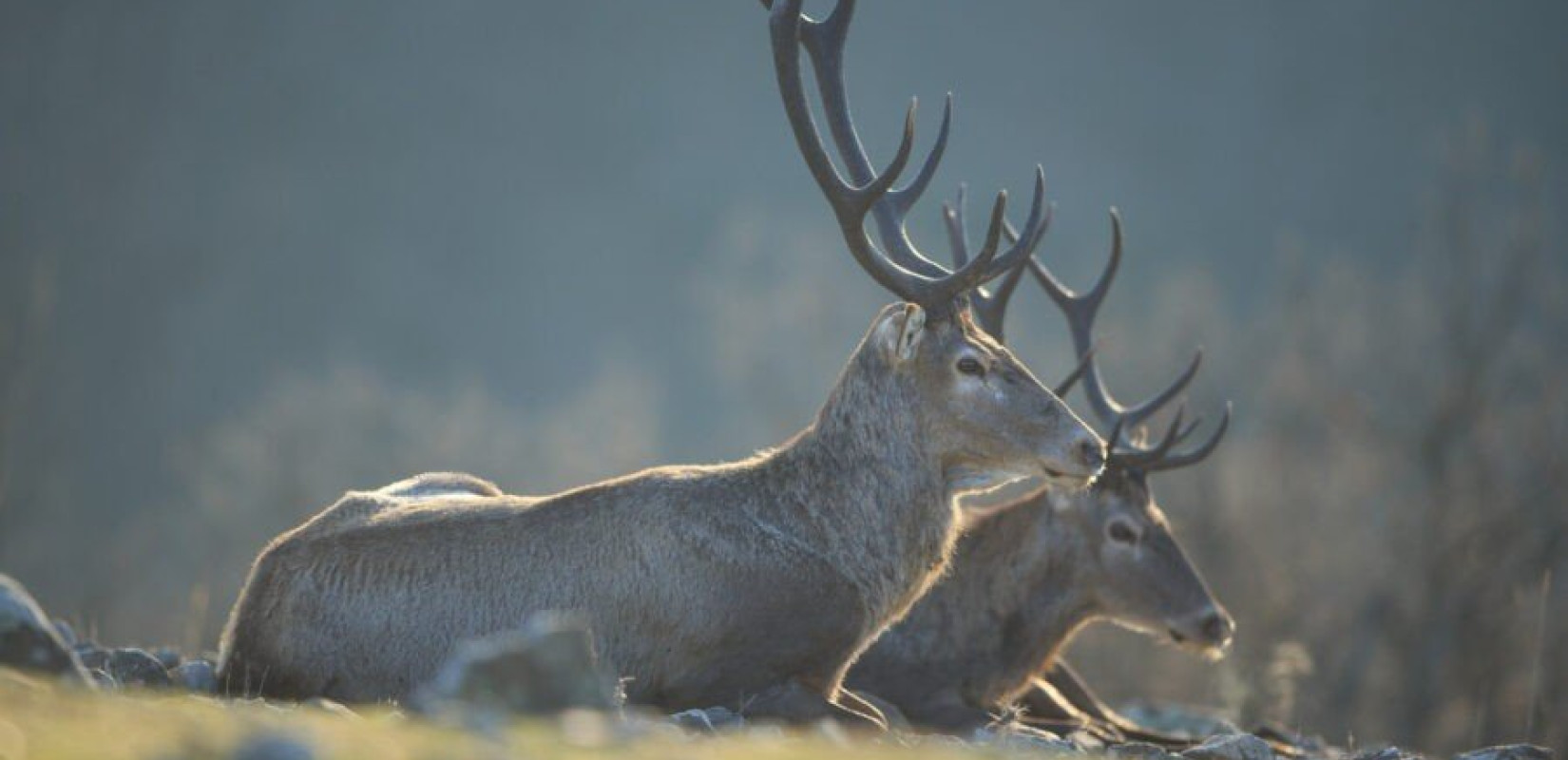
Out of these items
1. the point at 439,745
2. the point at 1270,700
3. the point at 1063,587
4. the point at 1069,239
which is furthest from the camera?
the point at 1069,239

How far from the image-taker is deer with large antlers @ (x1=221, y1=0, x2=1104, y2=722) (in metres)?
8.41

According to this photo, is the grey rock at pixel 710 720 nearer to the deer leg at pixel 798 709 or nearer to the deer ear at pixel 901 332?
the deer leg at pixel 798 709

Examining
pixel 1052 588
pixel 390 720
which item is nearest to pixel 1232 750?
pixel 1052 588

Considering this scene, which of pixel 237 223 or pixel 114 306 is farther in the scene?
pixel 237 223

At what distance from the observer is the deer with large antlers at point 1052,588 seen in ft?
37.0

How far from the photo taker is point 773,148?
150125mm

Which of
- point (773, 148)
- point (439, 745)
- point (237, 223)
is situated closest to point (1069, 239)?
point (773, 148)

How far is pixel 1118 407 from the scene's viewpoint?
12.9m

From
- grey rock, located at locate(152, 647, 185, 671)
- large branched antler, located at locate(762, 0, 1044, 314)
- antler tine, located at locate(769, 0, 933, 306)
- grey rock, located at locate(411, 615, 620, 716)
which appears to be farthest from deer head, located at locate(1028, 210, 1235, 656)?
grey rock, located at locate(411, 615, 620, 716)

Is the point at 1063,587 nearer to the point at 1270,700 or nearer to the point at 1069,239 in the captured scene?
the point at 1270,700

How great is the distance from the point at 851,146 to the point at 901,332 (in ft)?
4.54

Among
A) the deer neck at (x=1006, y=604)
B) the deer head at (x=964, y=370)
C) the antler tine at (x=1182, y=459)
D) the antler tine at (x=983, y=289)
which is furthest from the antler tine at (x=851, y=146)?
the antler tine at (x=1182, y=459)

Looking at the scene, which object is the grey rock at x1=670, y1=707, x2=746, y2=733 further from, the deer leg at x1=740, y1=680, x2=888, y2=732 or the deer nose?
the deer nose

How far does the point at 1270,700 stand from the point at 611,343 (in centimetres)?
9344
